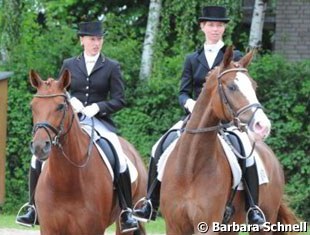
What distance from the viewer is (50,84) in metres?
10.1

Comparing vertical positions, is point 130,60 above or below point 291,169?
above

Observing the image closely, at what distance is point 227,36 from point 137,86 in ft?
6.58

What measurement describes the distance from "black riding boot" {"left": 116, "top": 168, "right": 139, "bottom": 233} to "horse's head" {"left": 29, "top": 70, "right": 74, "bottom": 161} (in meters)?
1.12

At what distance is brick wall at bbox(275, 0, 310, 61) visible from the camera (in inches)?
842

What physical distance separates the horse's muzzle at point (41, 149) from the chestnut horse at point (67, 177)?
213mm

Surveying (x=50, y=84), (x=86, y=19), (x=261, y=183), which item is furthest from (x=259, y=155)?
(x=86, y=19)

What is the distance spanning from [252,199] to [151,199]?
1073 mm

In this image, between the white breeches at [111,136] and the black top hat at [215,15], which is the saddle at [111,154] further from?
the black top hat at [215,15]

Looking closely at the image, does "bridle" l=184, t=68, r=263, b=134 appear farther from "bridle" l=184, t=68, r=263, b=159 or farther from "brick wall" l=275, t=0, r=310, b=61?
"brick wall" l=275, t=0, r=310, b=61

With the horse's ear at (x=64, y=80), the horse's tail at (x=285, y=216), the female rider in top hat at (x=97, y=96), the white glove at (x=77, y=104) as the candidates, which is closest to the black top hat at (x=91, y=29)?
the female rider in top hat at (x=97, y=96)

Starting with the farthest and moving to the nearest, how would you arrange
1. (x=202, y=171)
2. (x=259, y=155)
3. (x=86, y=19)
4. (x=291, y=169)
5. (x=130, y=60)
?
(x=86, y=19), (x=130, y=60), (x=291, y=169), (x=259, y=155), (x=202, y=171)

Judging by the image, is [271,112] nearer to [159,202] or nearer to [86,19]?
[86,19]

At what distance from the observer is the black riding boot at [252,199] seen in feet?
34.5

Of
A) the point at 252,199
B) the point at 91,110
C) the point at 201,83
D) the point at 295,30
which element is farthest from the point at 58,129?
the point at 295,30
